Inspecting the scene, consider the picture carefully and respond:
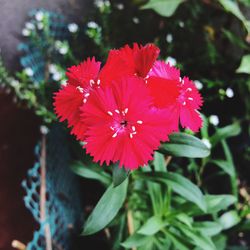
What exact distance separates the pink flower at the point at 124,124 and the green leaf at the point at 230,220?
2.37ft

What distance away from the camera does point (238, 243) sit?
149 centimetres

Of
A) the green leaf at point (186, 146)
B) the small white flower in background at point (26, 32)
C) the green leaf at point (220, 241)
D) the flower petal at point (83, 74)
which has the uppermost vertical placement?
the small white flower in background at point (26, 32)

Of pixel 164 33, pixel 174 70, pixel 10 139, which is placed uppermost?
pixel 164 33

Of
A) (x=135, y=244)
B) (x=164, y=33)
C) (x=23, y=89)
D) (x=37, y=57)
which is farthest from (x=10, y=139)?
(x=164, y=33)

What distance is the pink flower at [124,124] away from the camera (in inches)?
26.4

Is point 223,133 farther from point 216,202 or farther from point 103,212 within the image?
point 103,212

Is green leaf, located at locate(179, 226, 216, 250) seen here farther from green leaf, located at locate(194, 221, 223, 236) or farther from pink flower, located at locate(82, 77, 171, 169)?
pink flower, located at locate(82, 77, 171, 169)

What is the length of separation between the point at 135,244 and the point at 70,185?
0.39 m

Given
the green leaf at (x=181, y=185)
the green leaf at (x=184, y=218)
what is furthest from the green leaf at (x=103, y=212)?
the green leaf at (x=184, y=218)

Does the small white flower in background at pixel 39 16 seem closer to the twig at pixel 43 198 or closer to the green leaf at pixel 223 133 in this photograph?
the twig at pixel 43 198

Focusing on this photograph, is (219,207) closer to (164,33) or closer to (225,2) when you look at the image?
(225,2)

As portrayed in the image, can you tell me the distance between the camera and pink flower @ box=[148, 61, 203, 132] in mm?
704

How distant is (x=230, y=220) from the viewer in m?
1.30

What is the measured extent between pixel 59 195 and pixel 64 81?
384 millimetres
